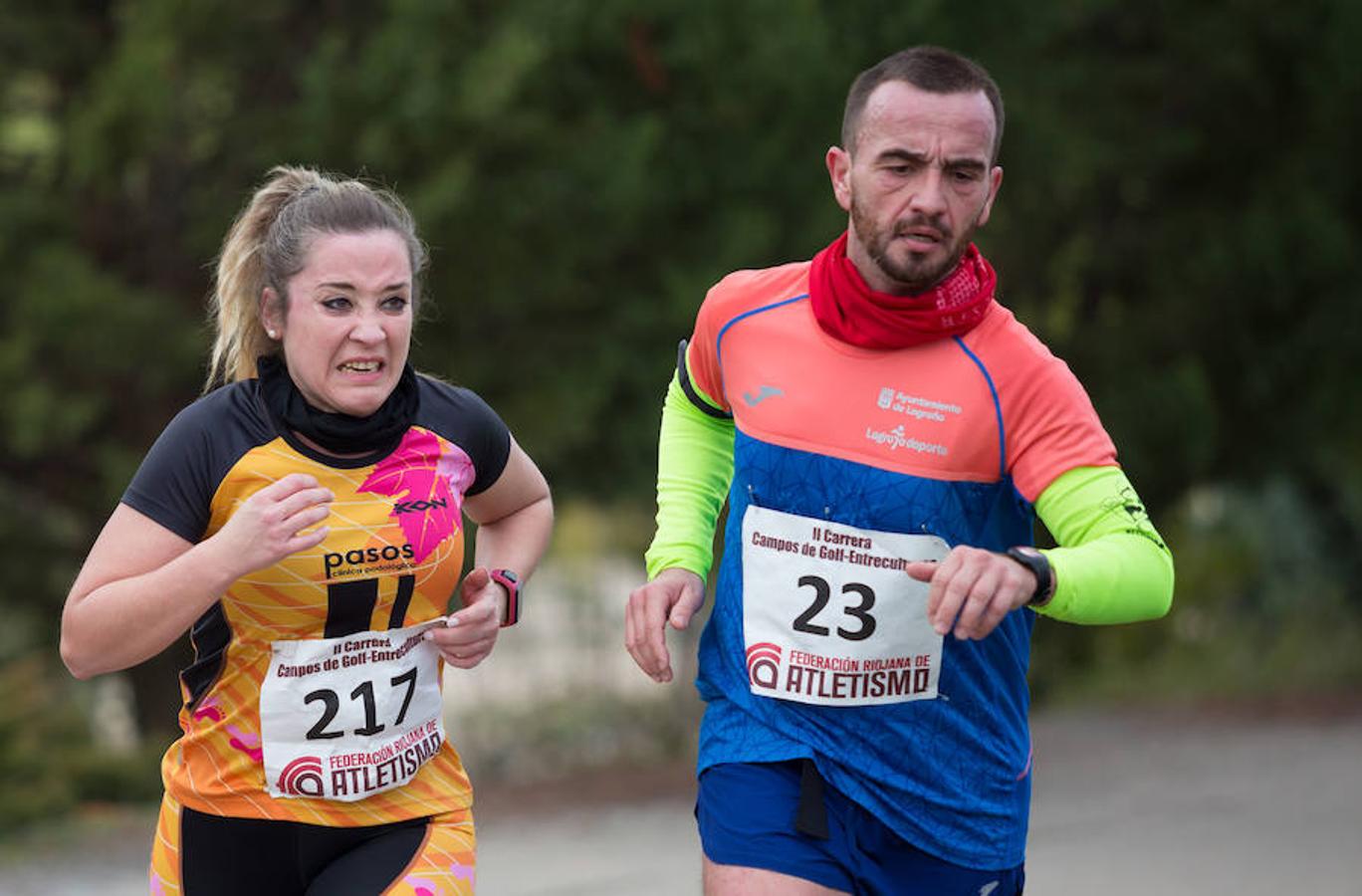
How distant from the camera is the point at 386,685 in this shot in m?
3.54

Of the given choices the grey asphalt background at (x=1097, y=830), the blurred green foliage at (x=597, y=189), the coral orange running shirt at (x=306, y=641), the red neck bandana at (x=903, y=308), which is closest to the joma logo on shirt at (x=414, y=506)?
the coral orange running shirt at (x=306, y=641)

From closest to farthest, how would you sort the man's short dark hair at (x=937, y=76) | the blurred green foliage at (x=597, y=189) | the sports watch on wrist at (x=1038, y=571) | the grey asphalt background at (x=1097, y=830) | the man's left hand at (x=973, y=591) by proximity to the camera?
the man's left hand at (x=973, y=591) → the sports watch on wrist at (x=1038, y=571) → the man's short dark hair at (x=937, y=76) → the grey asphalt background at (x=1097, y=830) → the blurred green foliage at (x=597, y=189)

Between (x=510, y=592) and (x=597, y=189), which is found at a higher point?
(x=597, y=189)

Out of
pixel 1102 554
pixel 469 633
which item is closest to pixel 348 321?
pixel 469 633

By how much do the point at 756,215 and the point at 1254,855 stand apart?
149 inches

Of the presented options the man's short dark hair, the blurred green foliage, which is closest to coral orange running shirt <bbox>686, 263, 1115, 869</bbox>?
the man's short dark hair

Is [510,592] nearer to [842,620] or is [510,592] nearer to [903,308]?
[842,620]

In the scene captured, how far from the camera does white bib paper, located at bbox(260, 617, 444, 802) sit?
348 cm

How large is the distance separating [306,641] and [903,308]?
1.22 meters

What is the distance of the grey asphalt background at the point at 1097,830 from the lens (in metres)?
8.49

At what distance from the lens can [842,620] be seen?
3.62 m

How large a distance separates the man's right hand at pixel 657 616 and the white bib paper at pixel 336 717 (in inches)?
16.6

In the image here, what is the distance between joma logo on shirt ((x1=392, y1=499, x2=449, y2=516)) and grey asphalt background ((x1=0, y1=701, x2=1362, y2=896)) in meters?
4.92

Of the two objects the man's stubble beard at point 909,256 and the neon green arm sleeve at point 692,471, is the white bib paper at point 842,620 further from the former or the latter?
the man's stubble beard at point 909,256
